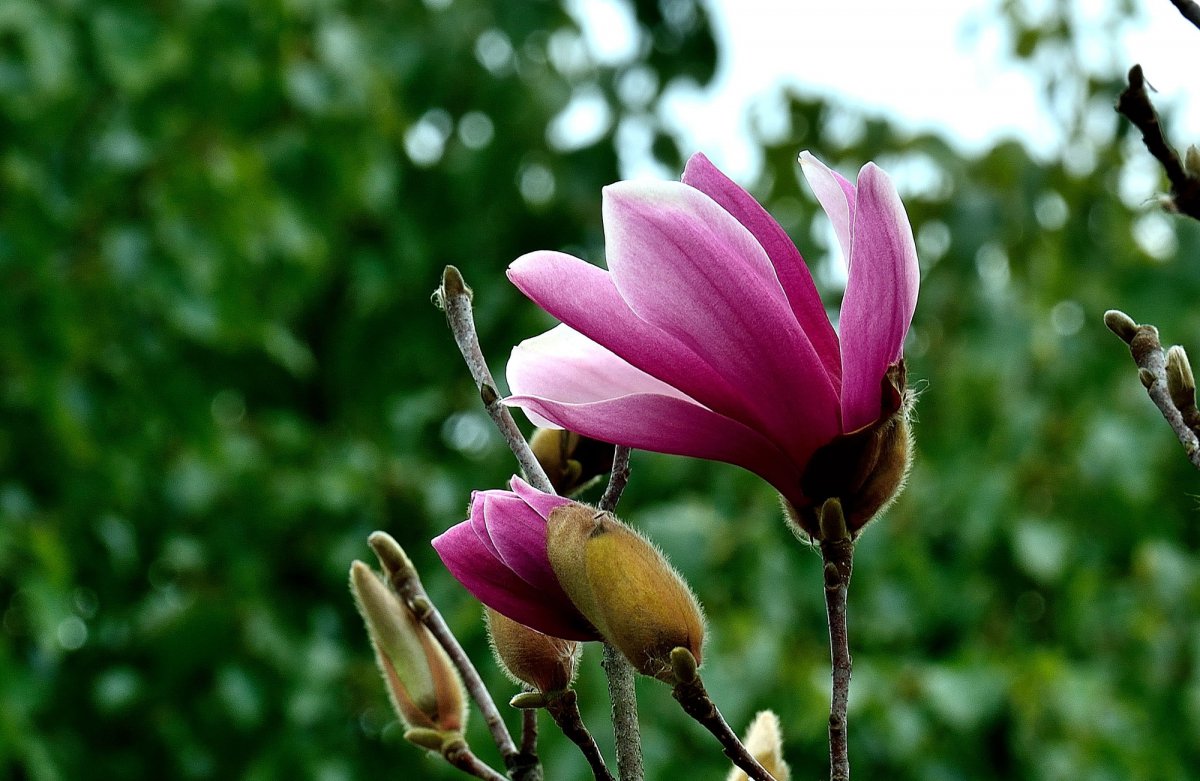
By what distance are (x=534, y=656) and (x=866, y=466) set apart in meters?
0.10

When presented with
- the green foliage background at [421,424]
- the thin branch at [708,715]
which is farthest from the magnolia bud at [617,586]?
the green foliage background at [421,424]

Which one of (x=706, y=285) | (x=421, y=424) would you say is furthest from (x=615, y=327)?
(x=421, y=424)

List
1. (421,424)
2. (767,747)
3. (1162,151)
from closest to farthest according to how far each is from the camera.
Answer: (1162,151) → (767,747) → (421,424)

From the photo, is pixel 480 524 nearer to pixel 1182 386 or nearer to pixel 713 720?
pixel 713 720

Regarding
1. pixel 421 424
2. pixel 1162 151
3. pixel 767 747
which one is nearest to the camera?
pixel 1162 151

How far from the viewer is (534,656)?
34 centimetres

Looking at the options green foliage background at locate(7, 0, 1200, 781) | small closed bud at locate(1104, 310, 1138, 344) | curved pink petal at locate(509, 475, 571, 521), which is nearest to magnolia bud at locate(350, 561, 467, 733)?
curved pink petal at locate(509, 475, 571, 521)

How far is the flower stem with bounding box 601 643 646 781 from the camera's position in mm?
297

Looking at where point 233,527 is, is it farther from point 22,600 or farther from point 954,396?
point 954,396

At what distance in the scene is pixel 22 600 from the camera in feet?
5.70

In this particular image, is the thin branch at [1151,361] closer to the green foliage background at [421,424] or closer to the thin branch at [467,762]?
the thin branch at [467,762]

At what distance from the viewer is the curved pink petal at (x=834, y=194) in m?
0.33

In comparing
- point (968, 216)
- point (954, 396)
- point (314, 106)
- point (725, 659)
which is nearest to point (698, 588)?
point (725, 659)

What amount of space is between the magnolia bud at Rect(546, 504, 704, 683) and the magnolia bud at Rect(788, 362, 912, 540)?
5cm
